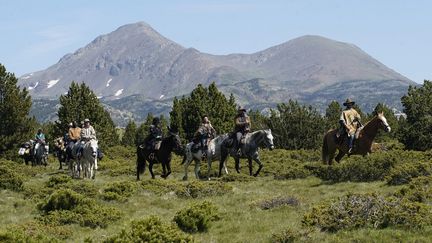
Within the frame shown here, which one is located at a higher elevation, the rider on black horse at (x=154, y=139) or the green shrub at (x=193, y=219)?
the rider on black horse at (x=154, y=139)

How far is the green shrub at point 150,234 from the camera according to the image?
9.88 m

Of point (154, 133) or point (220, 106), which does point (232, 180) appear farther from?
point (220, 106)

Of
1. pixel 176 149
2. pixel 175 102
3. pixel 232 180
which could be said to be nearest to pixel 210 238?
pixel 232 180

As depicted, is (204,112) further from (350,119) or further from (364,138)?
(364,138)

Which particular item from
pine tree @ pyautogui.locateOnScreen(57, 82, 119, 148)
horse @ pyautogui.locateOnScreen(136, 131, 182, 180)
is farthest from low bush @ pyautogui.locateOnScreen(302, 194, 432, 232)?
pine tree @ pyautogui.locateOnScreen(57, 82, 119, 148)

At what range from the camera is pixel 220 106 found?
6084 centimetres

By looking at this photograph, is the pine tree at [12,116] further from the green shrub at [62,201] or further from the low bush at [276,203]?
the low bush at [276,203]

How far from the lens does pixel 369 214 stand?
11961 millimetres

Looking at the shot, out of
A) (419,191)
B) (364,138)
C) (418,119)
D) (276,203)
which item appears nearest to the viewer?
(419,191)

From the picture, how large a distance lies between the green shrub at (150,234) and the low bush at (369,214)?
3.54 metres

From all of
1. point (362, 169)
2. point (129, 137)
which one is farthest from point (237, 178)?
point (129, 137)

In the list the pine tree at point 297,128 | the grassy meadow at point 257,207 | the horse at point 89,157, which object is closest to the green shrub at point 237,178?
the grassy meadow at point 257,207

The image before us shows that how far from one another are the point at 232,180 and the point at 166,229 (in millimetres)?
14049

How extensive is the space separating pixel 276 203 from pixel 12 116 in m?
34.4
